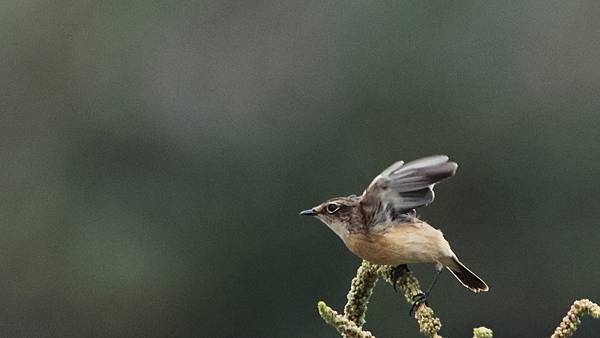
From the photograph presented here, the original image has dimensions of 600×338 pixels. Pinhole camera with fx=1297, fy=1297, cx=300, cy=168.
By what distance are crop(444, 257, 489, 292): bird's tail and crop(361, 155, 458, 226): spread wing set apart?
460 mm

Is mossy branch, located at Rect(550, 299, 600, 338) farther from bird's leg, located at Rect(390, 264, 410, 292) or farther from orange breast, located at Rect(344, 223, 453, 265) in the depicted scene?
orange breast, located at Rect(344, 223, 453, 265)

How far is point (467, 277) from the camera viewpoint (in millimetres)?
3910

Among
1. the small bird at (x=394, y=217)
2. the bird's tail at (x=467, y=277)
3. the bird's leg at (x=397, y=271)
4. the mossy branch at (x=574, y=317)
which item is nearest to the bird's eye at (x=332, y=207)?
the small bird at (x=394, y=217)

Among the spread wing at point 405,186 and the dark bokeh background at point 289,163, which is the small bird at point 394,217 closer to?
the spread wing at point 405,186

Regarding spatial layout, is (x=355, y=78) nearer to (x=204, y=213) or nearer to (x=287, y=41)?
(x=287, y=41)

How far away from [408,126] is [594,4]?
129 inches

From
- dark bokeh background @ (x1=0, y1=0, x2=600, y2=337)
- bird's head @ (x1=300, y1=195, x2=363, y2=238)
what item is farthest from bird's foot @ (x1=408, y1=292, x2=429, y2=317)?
dark bokeh background @ (x1=0, y1=0, x2=600, y2=337)

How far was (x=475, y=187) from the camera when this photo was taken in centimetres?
1404

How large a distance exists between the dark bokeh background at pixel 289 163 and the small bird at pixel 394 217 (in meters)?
9.36

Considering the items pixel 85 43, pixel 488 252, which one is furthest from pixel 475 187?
pixel 85 43

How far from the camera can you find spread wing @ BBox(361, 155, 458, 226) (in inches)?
124

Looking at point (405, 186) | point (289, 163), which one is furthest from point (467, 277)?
point (289, 163)

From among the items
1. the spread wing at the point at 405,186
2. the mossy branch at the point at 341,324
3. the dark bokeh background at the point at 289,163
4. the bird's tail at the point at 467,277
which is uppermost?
the spread wing at the point at 405,186

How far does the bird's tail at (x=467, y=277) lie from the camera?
3.80 m
